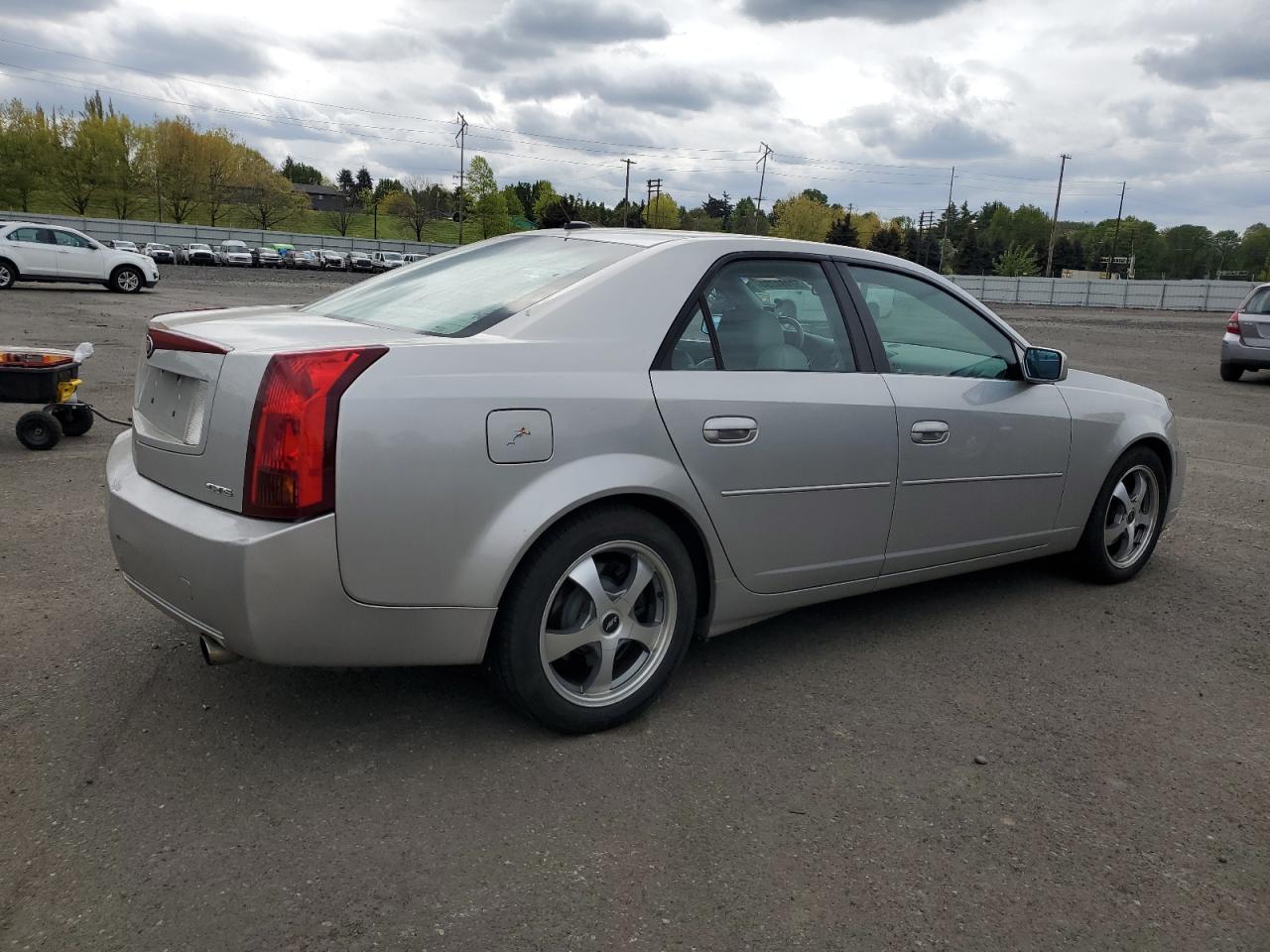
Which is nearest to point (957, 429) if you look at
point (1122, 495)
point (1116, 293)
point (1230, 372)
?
point (1122, 495)

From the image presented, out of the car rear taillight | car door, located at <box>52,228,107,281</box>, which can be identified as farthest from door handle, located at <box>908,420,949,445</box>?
car door, located at <box>52,228,107,281</box>

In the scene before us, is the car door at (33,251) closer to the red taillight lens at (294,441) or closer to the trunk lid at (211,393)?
the trunk lid at (211,393)

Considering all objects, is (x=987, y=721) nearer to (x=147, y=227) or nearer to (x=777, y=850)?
(x=777, y=850)

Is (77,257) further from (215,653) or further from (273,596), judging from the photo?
Result: (273,596)

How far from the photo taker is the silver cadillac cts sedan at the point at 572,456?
2.77 meters

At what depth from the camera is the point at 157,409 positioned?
3186mm

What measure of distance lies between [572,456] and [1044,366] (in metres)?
2.41

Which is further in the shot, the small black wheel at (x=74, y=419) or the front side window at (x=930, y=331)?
the small black wheel at (x=74, y=419)

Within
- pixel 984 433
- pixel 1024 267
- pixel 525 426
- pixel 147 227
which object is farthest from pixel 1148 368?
pixel 1024 267

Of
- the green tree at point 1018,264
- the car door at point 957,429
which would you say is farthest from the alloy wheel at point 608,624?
the green tree at point 1018,264

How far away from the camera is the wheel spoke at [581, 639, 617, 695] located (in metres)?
3.25

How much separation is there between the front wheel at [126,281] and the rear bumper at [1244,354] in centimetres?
2426

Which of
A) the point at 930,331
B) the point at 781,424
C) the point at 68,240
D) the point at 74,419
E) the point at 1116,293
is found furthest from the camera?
the point at 1116,293

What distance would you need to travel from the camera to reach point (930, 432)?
13.2ft
